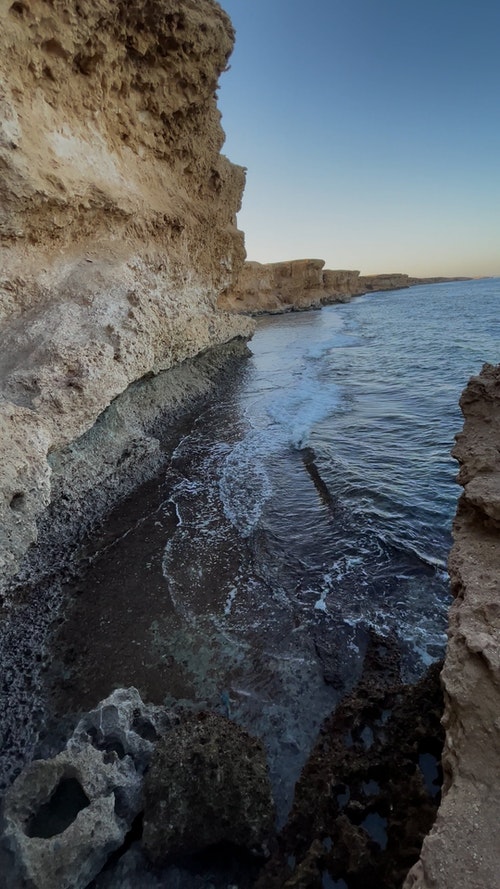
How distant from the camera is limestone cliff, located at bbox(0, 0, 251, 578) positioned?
18.2ft

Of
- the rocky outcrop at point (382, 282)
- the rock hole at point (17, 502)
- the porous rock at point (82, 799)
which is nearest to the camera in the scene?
the porous rock at point (82, 799)

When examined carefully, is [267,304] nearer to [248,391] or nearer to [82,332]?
[248,391]

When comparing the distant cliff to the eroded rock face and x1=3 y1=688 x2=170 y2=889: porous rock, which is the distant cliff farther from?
x1=3 y1=688 x2=170 y2=889: porous rock

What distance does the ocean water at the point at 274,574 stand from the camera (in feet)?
11.7

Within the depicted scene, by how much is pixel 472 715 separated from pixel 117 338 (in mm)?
6708

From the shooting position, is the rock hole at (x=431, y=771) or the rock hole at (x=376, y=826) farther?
the rock hole at (x=431, y=771)

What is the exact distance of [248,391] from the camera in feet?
42.7

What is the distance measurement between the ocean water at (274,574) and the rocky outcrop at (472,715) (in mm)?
1663

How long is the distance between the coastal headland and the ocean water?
1.43 ft

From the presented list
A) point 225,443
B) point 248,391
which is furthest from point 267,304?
point 225,443

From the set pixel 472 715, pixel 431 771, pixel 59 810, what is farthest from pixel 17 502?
pixel 472 715

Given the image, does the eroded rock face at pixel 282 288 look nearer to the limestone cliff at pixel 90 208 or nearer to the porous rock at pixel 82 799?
the limestone cliff at pixel 90 208

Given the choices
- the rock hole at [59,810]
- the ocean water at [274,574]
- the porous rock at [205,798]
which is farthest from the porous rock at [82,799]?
the ocean water at [274,574]

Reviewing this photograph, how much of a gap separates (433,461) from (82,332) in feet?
20.0
